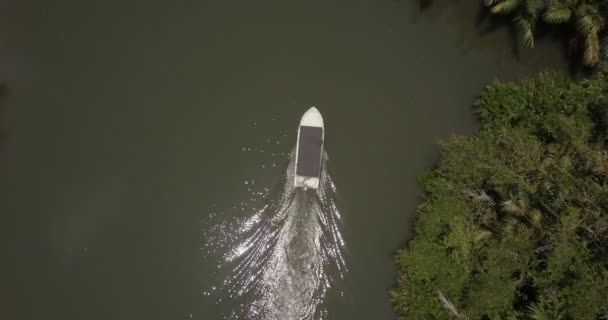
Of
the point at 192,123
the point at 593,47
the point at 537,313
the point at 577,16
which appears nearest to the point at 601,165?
the point at 537,313

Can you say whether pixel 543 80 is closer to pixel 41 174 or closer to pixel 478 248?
pixel 478 248

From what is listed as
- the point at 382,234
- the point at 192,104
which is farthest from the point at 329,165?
the point at 192,104

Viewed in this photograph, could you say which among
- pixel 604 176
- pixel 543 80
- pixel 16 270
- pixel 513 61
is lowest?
pixel 16 270

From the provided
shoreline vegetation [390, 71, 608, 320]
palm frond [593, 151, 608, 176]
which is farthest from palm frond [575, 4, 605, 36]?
palm frond [593, 151, 608, 176]

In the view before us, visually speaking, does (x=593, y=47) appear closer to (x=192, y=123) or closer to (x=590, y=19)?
(x=590, y=19)

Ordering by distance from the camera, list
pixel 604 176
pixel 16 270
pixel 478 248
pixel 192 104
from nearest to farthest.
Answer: pixel 604 176, pixel 478 248, pixel 16 270, pixel 192 104

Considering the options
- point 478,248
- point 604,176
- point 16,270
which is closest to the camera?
point 604,176

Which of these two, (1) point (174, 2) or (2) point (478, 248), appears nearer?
(2) point (478, 248)
